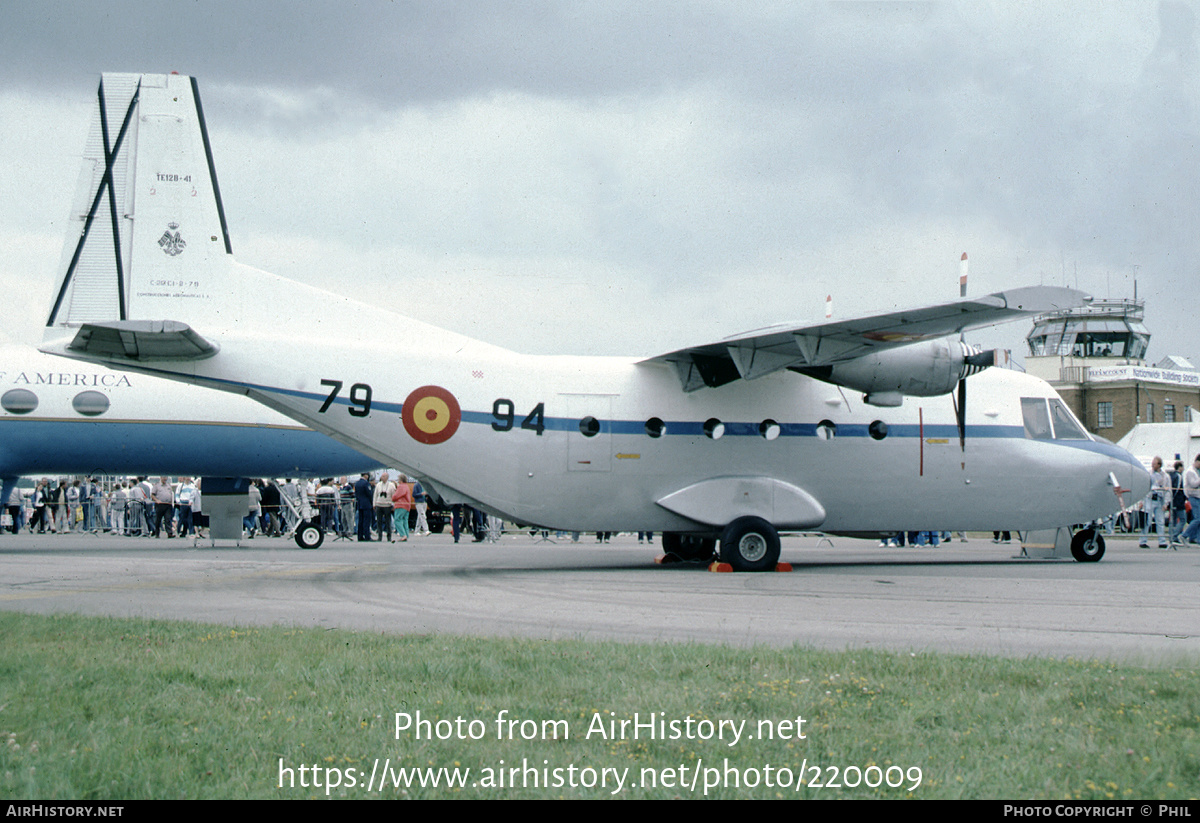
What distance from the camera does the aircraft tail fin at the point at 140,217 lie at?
45.8 ft

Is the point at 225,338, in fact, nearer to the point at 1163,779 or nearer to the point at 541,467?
the point at 541,467

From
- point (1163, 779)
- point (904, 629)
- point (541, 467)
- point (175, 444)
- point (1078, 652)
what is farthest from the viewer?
point (175, 444)

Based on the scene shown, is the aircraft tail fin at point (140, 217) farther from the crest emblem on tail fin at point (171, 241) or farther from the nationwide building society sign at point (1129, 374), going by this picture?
the nationwide building society sign at point (1129, 374)

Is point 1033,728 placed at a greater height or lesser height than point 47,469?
lesser

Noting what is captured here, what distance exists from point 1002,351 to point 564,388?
7.02 meters

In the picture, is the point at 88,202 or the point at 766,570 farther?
the point at 766,570

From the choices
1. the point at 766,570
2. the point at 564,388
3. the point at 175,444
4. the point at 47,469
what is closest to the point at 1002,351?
Result: the point at 766,570

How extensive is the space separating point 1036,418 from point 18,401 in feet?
64.9

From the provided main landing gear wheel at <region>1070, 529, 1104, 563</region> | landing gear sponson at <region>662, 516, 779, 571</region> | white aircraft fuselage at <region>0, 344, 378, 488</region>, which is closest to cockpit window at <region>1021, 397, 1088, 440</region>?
main landing gear wheel at <region>1070, 529, 1104, 563</region>

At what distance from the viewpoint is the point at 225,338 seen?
14180 millimetres

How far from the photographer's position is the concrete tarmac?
8.48 metres

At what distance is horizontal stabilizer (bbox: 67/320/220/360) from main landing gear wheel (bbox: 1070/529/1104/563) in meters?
14.7

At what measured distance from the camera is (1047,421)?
17.7 meters

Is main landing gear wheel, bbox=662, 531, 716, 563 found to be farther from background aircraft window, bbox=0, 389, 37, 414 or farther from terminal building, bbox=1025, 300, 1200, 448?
terminal building, bbox=1025, 300, 1200, 448
